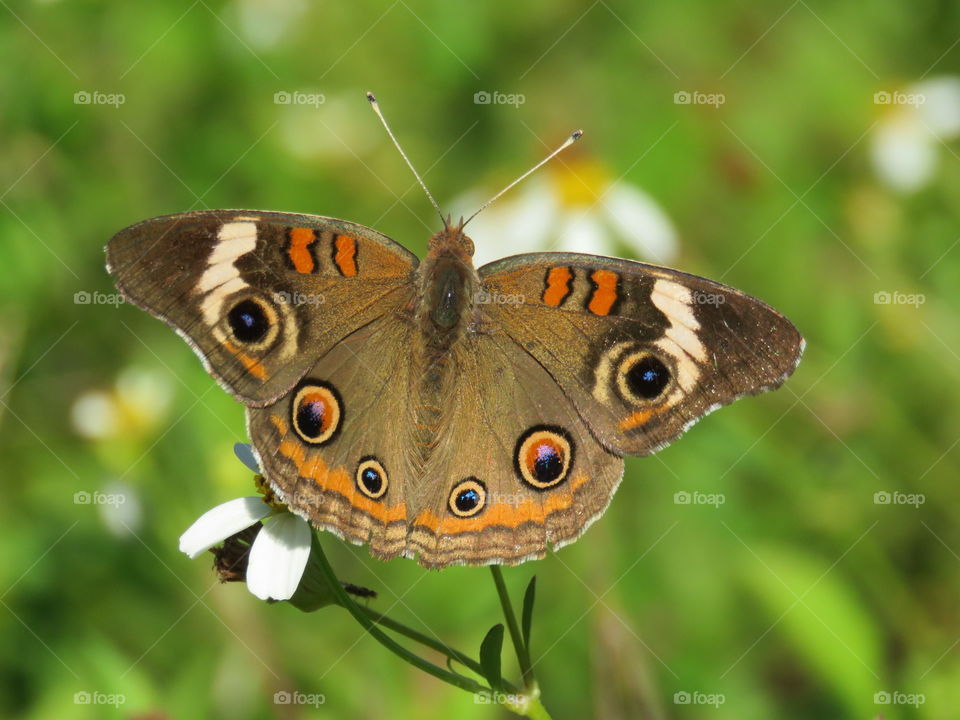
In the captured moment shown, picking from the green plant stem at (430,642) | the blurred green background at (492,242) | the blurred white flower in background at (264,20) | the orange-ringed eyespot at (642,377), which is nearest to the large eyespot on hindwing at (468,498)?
the green plant stem at (430,642)

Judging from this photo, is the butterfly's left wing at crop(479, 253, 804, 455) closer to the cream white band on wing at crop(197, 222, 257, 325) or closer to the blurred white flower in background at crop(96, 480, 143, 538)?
the cream white band on wing at crop(197, 222, 257, 325)

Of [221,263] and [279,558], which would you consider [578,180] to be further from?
[279,558]

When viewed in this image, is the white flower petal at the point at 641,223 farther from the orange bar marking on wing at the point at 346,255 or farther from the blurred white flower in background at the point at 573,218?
the orange bar marking on wing at the point at 346,255

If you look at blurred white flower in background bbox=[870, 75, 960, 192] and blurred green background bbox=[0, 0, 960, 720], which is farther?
blurred white flower in background bbox=[870, 75, 960, 192]

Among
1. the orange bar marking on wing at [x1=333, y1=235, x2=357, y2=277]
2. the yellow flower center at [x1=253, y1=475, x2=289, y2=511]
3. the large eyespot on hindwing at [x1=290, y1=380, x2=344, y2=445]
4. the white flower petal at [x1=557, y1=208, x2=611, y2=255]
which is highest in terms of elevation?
the white flower petal at [x1=557, y1=208, x2=611, y2=255]

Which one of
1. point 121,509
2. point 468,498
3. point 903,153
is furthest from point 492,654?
point 903,153

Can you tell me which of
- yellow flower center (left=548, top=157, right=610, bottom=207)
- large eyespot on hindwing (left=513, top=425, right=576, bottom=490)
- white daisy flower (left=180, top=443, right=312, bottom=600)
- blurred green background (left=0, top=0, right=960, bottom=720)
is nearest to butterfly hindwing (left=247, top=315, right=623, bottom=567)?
large eyespot on hindwing (left=513, top=425, right=576, bottom=490)

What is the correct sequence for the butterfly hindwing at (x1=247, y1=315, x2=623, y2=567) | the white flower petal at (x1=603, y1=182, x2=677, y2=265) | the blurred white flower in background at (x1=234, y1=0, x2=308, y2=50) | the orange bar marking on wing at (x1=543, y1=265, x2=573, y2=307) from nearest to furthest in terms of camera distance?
1. the butterfly hindwing at (x1=247, y1=315, x2=623, y2=567)
2. the orange bar marking on wing at (x1=543, y1=265, x2=573, y2=307)
3. the white flower petal at (x1=603, y1=182, x2=677, y2=265)
4. the blurred white flower in background at (x1=234, y1=0, x2=308, y2=50)
